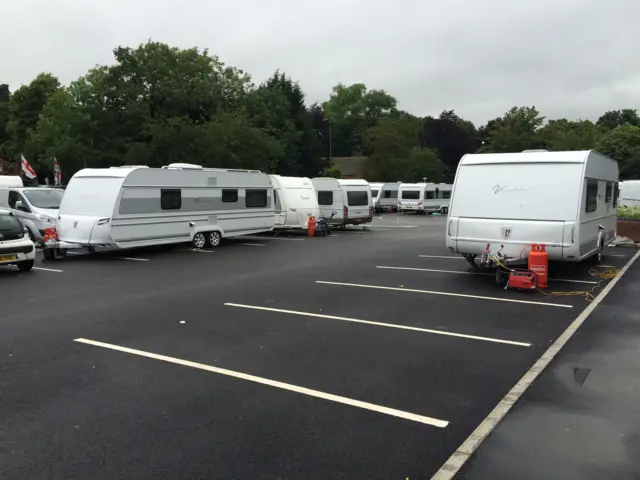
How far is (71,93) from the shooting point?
42.9m

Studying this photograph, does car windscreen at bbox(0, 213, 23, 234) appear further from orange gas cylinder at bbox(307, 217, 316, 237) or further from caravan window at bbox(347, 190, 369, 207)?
caravan window at bbox(347, 190, 369, 207)

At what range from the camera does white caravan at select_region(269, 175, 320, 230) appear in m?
22.6

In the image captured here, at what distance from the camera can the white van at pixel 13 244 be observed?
39.6 ft

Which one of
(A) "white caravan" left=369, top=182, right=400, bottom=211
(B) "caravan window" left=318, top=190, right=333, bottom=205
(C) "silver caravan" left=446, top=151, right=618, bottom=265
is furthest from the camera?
(A) "white caravan" left=369, top=182, right=400, bottom=211

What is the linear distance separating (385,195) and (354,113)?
58.9m

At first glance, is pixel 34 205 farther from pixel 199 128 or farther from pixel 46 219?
pixel 199 128

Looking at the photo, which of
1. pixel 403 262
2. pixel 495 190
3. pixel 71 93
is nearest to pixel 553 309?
pixel 495 190

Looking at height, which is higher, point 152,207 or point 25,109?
point 25,109

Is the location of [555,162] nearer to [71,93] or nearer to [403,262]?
[403,262]

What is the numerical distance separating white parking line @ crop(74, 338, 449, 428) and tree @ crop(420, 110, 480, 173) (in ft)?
238

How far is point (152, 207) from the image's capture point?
16203mm

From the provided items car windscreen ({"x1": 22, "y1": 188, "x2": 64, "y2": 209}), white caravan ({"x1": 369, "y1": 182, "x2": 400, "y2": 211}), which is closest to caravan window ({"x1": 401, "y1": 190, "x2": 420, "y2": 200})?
white caravan ({"x1": 369, "y1": 182, "x2": 400, "y2": 211})

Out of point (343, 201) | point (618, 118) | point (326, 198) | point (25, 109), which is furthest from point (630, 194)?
point (618, 118)

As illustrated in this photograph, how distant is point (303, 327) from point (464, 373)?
2530mm
